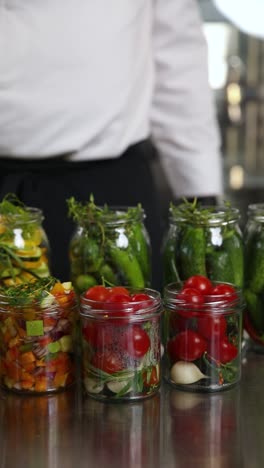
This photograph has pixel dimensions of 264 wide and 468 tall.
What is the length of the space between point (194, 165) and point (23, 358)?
977 mm

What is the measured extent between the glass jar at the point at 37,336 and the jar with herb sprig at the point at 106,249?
4.3 inches

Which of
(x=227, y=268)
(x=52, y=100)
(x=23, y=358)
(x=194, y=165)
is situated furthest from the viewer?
(x=194, y=165)

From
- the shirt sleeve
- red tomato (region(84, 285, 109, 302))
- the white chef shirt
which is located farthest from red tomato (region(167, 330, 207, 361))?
the shirt sleeve

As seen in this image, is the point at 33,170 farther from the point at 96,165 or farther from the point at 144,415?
the point at 144,415

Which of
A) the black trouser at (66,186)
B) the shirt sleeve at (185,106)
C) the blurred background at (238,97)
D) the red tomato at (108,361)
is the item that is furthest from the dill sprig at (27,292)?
the blurred background at (238,97)

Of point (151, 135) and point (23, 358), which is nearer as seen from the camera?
point (23, 358)

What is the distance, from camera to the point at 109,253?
1.27 m

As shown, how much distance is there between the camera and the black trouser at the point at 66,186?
1.74 meters

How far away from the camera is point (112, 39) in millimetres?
1755

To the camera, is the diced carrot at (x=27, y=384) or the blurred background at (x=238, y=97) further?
the blurred background at (x=238, y=97)

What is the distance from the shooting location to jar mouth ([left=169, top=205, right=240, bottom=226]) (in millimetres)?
1263

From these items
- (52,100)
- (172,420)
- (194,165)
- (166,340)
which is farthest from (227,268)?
(194,165)

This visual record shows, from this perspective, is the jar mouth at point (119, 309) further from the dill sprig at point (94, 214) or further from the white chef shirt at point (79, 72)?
the white chef shirt at point (79, 72)

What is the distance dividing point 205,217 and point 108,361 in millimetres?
270
